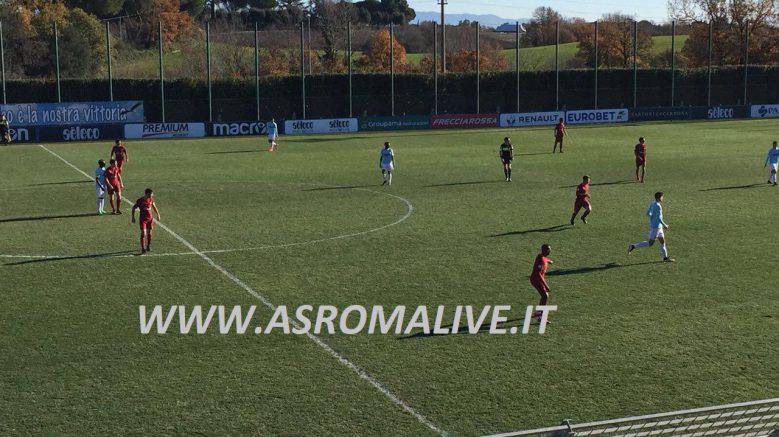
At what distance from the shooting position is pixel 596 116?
224ft

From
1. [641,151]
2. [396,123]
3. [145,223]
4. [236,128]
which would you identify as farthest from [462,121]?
[145,223]

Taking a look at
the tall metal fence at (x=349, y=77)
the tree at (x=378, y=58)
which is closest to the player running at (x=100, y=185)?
the tall metal fence at (x=349, y=77)

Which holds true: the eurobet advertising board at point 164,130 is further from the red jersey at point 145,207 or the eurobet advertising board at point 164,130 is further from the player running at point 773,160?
the red jersey at point 145,207

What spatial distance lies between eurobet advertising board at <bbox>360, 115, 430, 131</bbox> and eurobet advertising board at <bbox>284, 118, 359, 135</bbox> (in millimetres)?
967

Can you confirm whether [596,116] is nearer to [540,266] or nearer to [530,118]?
[530,118]

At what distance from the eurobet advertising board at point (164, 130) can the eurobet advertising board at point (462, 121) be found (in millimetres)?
16547

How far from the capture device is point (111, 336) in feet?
52.2

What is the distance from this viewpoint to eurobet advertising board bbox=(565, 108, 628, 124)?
67375 millimetres

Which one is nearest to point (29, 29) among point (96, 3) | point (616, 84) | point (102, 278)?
point (96, 3)

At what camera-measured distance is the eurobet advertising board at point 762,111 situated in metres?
71.6

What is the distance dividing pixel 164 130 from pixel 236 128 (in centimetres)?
460

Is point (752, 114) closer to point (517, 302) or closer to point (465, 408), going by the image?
point (517, 302)

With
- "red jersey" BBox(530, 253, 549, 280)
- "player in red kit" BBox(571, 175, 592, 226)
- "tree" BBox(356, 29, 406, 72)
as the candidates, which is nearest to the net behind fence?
"red jersey" BBox(530, 253, 549, 280)

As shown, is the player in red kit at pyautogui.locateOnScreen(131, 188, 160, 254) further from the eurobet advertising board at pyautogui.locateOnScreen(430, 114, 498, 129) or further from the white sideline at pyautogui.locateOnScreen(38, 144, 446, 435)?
the eurobet advertising board at pyautogui.locateOnScreen(430, 114, 498, 129)
